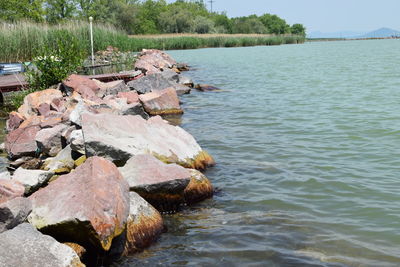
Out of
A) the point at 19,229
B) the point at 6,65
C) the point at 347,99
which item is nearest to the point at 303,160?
the point at 19,229

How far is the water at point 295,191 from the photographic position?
429cm

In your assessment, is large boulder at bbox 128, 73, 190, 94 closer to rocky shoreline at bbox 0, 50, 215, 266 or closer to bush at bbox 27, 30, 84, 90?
bush at bbox 27, 30, 84, 90

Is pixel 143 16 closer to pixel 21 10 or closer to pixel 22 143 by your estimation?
pixel 21 10

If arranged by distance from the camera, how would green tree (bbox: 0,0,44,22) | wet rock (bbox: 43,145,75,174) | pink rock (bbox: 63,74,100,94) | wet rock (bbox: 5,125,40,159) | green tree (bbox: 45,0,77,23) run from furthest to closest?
green tree (bbox: 45,0,77,23)
green tree (bbox: 0,0,44,22)
pink rock (bbox: 63,74,100,94)
wet rock (bbox: 5,125,40,159)
wet rock (bbox: 43,145,75,174)

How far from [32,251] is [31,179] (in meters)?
2.15

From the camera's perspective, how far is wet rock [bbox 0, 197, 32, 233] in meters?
3.86

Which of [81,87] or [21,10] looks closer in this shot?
[81,87]

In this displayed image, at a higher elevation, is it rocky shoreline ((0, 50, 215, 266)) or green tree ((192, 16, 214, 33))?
green tree ((192, 16, 214, 33))

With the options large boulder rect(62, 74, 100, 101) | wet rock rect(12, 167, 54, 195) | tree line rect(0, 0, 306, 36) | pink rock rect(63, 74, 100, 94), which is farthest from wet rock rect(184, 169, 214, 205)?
tree line rect(0, 0, 306, 36)

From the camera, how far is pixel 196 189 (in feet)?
18.5

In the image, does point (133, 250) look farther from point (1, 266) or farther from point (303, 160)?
point (303, 160)

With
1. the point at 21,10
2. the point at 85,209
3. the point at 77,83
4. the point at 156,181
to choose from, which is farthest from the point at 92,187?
the point at 21,10

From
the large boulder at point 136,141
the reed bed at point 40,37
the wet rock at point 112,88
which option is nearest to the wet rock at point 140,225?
the large boulder at point 136,141

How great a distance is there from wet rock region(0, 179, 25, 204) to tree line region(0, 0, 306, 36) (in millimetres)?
38232
